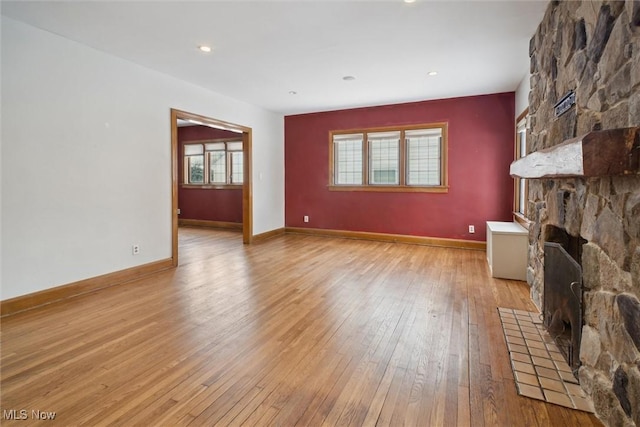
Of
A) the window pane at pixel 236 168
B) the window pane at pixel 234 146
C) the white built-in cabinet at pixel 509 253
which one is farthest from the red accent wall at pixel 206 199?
the white built-in cabinet at pixel 509 253

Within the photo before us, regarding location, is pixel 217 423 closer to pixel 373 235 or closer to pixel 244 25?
pixel 244 25

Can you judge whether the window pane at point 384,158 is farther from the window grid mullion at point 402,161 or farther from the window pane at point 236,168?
the window pane at point 236,168

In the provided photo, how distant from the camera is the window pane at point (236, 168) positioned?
7762 mm

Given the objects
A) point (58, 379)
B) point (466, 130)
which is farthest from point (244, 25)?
point (466, 130)

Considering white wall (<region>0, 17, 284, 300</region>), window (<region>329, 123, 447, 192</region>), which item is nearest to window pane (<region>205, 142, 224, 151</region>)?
window (<region>329, 123, 447, 192</region>)

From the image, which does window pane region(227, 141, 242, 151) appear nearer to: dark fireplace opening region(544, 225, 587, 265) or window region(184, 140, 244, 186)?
window region(184, 140, 244, 186)

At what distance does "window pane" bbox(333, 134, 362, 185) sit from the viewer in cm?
642

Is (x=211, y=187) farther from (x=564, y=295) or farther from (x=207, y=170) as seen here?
(x=564, y=295)

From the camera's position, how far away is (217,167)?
801cm

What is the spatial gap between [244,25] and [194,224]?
623cm

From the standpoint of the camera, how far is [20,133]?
111 inches

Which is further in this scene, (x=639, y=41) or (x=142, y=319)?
(x=142, y=319)

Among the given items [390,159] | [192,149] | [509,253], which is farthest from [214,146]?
[509,253]

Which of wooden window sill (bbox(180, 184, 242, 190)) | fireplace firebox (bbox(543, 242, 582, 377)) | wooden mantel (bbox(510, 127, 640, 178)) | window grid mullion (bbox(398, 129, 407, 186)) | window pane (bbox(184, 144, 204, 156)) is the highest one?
window pane (bbox(184, 144, 204, 156))
